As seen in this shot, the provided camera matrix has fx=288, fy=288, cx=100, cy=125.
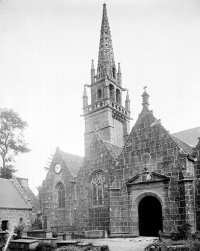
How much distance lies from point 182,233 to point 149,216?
16.7ft

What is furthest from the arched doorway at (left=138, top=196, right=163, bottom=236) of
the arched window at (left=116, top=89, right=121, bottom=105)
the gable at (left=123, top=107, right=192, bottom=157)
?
the arched window at (left=116, top=89, right=121, bottom=105)

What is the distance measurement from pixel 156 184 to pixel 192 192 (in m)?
2.40

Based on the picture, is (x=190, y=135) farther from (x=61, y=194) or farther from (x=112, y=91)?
(x=61, y=194)

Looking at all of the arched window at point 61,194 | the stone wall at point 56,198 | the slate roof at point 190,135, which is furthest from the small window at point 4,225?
the slate roof at point 190,135

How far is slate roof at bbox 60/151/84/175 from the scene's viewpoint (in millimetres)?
26609

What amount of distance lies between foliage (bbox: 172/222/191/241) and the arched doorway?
4.16 metres

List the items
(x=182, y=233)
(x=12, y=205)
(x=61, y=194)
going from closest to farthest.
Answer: (x=182, y=233) → (x=61, y=194) → (x=12, y=205)

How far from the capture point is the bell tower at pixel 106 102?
122 feet

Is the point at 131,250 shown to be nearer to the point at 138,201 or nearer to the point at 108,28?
the point at 138,201

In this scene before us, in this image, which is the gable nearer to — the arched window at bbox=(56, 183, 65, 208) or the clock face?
the clock face

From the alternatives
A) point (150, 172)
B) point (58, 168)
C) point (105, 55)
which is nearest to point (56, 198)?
point (58, 168)

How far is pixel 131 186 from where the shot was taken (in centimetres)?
1970

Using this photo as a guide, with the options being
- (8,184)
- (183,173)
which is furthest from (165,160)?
(8,184)

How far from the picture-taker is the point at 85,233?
20.8m
